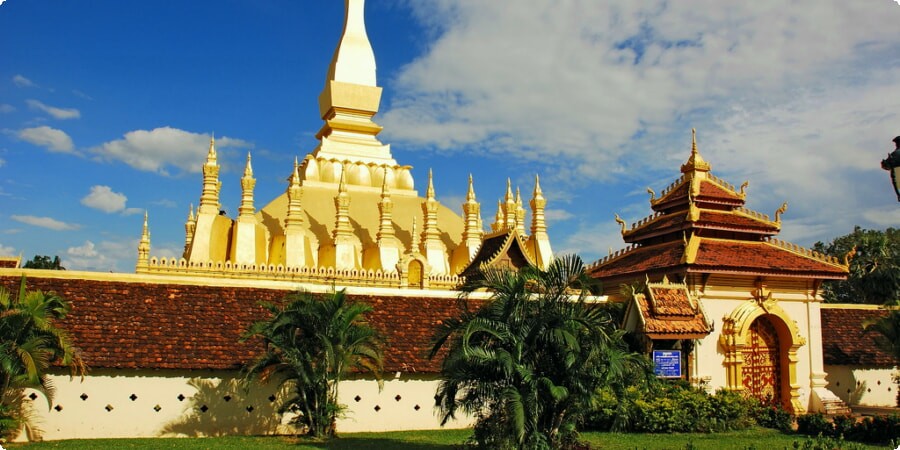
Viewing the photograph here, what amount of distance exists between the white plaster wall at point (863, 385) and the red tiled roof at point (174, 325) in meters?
11.8

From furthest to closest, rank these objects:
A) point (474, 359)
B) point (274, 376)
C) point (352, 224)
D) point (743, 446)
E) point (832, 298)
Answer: point (832, 298)
point (352, 224)
point (274, 376)
point (743, 446)
point (474, 359)

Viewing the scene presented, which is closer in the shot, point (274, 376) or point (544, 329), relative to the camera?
point (544, 329)

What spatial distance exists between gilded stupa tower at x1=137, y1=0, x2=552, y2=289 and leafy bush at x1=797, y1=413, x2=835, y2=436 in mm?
9776

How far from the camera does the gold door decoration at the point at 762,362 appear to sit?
64.0 ft

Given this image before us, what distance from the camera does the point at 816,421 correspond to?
1611 centimetres

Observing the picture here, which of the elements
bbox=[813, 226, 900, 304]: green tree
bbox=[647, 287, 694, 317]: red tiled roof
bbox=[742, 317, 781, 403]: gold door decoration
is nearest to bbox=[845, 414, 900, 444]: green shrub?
bbox=[742, 317, 781, 403]: gold door decoration

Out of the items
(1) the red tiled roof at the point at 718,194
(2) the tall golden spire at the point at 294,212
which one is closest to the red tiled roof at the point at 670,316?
(1) the red tiled roof at the point at 718,194

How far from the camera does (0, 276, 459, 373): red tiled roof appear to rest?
15.4 meters

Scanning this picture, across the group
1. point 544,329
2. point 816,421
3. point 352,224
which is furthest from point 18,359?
point 352,224

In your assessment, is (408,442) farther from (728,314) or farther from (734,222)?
(734,222)

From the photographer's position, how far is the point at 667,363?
59.1 feet

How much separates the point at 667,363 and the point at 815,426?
10.5 ft

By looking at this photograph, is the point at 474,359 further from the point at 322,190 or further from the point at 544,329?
the point at 322,190

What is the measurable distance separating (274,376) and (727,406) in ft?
30.3
